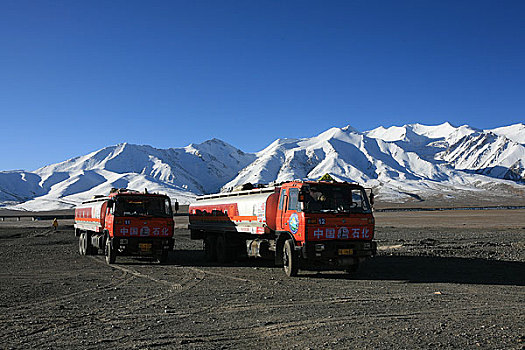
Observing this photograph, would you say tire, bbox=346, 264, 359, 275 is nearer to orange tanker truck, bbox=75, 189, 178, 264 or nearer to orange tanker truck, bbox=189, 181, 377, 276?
orange tanker truck, bbox=189, 181, 377, 276

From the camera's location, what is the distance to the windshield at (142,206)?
21219mm

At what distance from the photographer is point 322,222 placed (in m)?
16.0

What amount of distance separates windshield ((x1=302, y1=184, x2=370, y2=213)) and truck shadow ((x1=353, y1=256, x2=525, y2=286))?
2397 mm

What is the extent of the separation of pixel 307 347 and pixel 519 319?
15.6 ft

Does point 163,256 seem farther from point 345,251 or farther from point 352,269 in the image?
point 345,251

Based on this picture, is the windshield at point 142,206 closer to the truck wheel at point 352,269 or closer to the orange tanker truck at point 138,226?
the orange tanker truck at point 138,226

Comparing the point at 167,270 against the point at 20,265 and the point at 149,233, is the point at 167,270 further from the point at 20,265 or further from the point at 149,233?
the point at 20,265

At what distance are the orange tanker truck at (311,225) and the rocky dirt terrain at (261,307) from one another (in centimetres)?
76

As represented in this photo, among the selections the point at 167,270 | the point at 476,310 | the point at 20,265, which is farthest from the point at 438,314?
the point at 20,265

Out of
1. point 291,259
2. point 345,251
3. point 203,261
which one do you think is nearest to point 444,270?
point 345,251

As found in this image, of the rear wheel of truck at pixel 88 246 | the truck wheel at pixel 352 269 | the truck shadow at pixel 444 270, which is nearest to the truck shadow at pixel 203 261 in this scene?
the truck wheel at pixel 352 269

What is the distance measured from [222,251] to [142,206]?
3865 mm

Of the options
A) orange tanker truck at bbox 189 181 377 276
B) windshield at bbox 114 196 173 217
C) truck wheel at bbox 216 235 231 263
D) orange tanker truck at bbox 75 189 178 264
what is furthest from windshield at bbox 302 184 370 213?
windshield at bbox 114 196 173 217

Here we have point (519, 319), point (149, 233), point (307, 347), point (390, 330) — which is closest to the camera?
point (307, 347)
